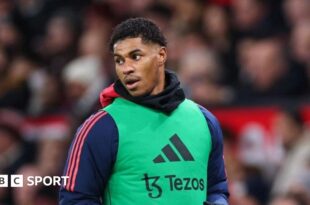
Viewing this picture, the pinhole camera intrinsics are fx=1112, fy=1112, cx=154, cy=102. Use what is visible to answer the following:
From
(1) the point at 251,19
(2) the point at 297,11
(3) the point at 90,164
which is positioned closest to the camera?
(3) the point at 90,164

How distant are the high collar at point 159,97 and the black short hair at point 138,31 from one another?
189 millimetres

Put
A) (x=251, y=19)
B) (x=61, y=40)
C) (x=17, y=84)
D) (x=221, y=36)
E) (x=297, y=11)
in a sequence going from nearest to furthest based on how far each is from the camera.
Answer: (x=297, y=11)
(x=251, y=19)
(x=221, y=36)
(x=17, y=84)
(x=61, y=40)

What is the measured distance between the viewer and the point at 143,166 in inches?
176

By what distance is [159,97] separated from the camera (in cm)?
457

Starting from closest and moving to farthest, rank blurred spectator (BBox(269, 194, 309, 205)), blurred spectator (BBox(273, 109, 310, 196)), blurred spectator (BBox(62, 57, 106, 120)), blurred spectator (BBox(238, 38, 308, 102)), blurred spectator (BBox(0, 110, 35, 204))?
blurred spectator (BBox(269, 194, 309, 205)) < blurred spectator (BBox(273, 109, 310, 196)) < blurred spectator (BBox(238, 38, 308, 102)) < blurred spectator (BBox(0, 110, 35, 204)) < blurred spectator (BBox(62, 57, 106, 120))

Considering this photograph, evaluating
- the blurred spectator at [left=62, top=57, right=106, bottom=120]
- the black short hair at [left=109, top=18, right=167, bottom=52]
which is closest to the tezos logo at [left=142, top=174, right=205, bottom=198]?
the black short hair at [left=109, top=18, right=167, bottom=52]

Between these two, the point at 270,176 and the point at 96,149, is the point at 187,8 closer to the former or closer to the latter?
the point at 270,176

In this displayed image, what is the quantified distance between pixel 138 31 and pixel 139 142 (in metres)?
0.45

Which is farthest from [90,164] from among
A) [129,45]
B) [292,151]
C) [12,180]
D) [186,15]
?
[186,15]

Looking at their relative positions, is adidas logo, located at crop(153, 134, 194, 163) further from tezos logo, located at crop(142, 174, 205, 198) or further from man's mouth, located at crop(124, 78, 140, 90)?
man's mouth, located at crop(124, 78, 140, 90)

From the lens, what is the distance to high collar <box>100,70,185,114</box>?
180 inches

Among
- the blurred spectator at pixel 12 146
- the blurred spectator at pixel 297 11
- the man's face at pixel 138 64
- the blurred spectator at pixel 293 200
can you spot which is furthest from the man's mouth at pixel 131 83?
the blurred spectator at pixel 12 146

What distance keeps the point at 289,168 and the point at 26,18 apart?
4.84 meters

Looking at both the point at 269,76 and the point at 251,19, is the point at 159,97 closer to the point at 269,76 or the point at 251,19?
the point at 269,76
